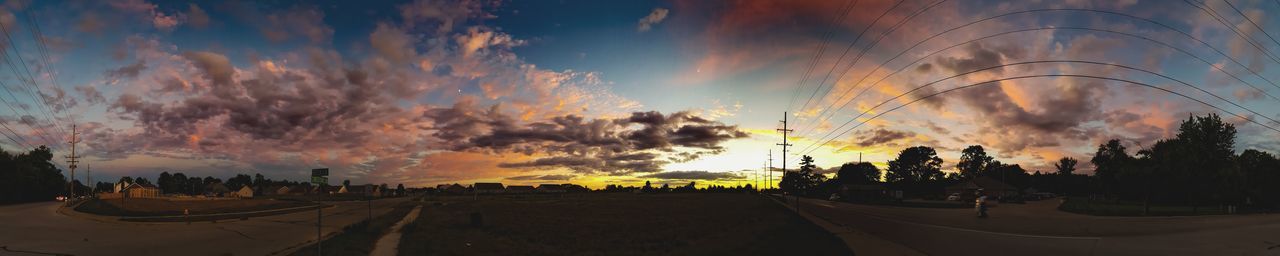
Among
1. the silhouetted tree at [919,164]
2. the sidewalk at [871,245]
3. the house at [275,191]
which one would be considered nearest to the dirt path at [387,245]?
the sidewalk at [871,245]

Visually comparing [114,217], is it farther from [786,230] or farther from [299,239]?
[786,230]

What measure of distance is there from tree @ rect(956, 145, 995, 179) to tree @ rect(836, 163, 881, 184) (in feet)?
76.6

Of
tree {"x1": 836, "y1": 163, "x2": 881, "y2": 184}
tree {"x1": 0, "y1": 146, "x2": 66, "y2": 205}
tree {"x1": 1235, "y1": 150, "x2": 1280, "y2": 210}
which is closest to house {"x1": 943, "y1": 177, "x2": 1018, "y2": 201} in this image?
tree {"x1": 1235, "y1": 150, "x2": 1280, "y2": 210}

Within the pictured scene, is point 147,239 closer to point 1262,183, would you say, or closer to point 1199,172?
point 1199,172

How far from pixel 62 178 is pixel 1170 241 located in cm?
17889

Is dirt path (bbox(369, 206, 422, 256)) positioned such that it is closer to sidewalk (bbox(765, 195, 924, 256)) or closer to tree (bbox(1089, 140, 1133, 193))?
sidewalk (bbox(765, 195, 924, 256))

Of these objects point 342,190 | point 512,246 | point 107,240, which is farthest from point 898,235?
point 342,190

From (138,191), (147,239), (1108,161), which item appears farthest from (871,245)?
(138,191)

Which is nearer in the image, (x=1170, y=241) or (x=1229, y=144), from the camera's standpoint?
(x=1170, y=241)

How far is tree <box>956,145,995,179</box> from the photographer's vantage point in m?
156

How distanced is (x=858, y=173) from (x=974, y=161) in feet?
100

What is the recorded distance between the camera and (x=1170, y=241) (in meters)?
23.6

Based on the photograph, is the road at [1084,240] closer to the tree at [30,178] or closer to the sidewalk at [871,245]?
the sidewalk at [871,245]

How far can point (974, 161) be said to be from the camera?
156875mm
